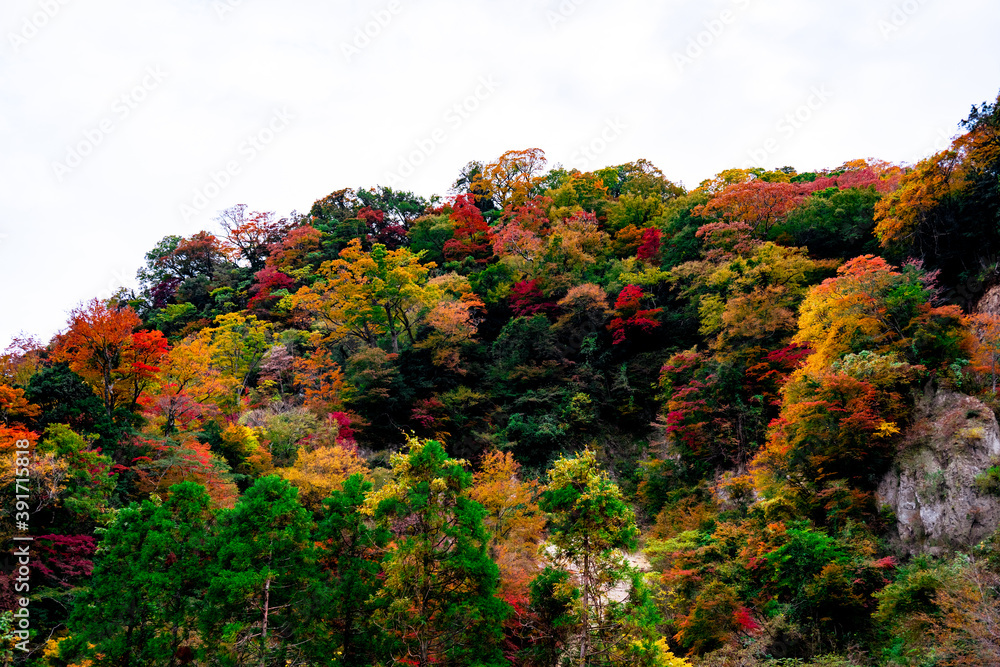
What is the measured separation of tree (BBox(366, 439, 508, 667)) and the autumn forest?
57 millimetres

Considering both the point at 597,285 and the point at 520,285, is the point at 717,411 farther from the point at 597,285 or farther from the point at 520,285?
the point at 520,285

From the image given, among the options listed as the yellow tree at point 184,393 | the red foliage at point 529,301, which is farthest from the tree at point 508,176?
the yellow tree at point 184,393

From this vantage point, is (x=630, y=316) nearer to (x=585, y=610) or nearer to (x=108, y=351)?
(x=585, y=610)

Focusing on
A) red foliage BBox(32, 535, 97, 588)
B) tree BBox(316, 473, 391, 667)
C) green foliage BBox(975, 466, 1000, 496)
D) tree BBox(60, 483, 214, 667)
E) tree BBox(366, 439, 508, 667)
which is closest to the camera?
tree BBox(60, 483, 214, 667)

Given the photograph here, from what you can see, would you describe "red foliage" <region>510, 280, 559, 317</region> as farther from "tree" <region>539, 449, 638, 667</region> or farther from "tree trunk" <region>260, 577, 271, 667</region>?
"tree trunk" <region>260, 577, 271, 667</region>

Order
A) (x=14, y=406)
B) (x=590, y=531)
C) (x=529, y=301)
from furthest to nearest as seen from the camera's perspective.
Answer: (x=529, y=301), (x=14, y=406), (x=590, y=531)

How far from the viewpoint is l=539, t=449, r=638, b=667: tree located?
10.5 m

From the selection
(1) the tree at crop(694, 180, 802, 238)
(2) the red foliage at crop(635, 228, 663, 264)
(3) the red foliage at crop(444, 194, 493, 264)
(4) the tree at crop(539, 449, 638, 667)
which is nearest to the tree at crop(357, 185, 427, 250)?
(3) the red foliage at crop(444, 194, 493, 264)

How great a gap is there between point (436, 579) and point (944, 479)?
38.5 ft

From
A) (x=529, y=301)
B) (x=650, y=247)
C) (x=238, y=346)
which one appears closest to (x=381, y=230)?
(x=238, y=346)

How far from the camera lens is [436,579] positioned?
35.4ft

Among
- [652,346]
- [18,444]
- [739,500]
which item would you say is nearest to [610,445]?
[652,346]

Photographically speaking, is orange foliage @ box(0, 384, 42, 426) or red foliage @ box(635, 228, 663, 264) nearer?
orange foliage @ box(0, 384, 42, 426)

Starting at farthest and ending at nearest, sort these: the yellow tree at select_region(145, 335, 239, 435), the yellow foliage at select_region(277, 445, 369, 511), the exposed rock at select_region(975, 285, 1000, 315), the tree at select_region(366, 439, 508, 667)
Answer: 1. the yellow tree at select_region(145, 335, 239, 435)
2. the yellow foliage at select_region(277, 445, 369, 511)
3. the exposed rock at select_region(975, 285, 1000, 315)
4. the tree at select_region(366, 439, 508, 667)
